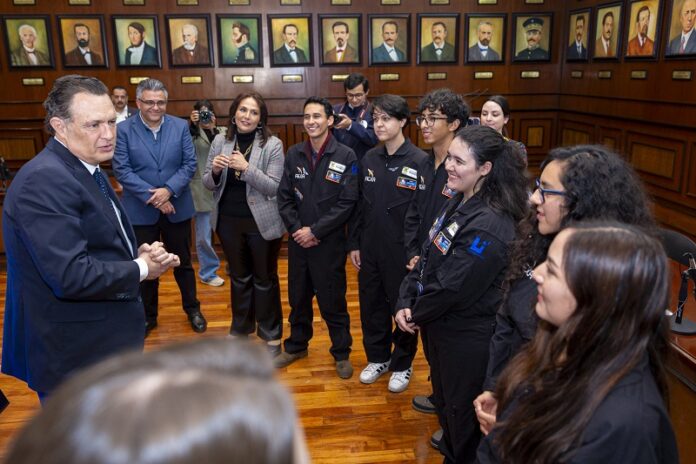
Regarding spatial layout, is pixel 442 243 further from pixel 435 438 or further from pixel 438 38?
pixel 438 38

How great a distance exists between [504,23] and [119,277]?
24.6 feet

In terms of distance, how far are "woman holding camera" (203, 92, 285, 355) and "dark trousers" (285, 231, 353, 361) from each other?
22 cm

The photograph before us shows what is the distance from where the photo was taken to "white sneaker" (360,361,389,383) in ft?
12.7

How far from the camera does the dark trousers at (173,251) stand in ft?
14.2

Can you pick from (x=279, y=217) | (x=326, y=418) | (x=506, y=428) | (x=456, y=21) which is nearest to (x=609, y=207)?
(x=506, y=428)

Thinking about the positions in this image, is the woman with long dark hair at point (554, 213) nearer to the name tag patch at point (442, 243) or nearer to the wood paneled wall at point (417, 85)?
the name tag patch at point (442, 243)

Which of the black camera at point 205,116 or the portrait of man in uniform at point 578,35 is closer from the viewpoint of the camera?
the black camera at point 205,116

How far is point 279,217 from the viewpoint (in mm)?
4023

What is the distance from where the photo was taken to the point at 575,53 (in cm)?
802

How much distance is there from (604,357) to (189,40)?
7.63 metres

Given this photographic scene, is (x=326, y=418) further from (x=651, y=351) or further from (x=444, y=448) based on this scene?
(x=651, y=351)

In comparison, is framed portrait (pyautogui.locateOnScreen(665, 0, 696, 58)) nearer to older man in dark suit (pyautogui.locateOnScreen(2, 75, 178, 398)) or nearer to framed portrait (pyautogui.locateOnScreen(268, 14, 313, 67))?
framed portrait (pyautogui.locateOnScreen(268, 14, 313, 67))

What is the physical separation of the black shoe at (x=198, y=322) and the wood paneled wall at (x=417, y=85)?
4074mm

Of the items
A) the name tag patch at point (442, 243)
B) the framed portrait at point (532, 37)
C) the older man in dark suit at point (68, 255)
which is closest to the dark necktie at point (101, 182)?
the older man in dark suit at point (68, 255)
